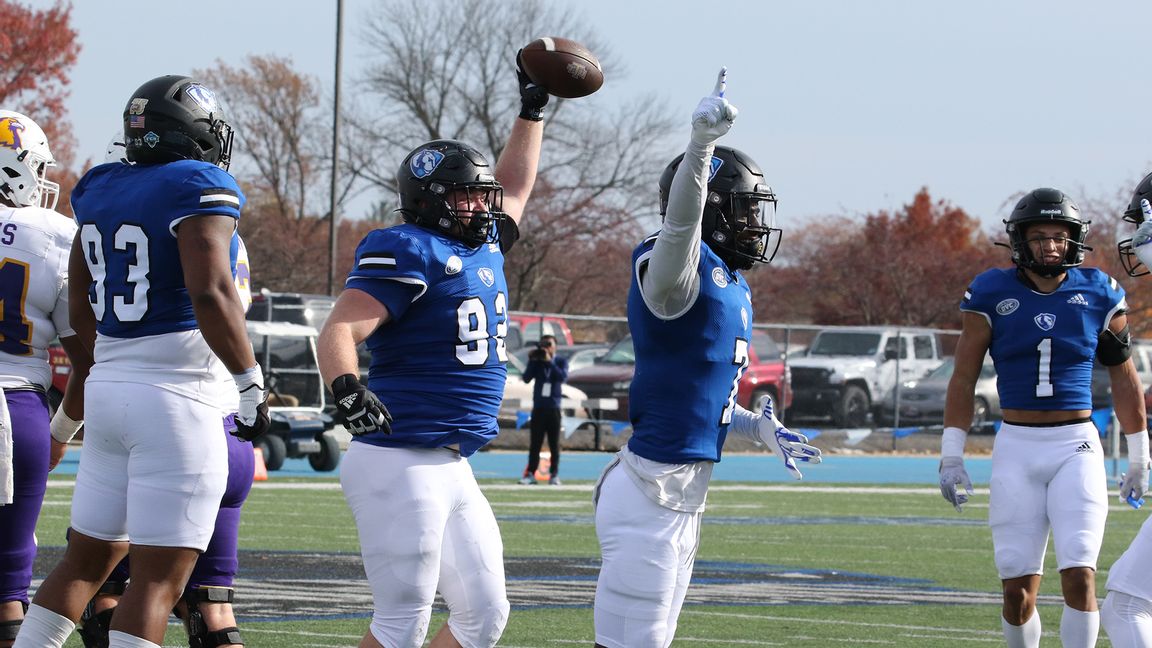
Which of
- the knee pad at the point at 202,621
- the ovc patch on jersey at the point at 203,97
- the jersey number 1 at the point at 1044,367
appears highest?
the ovc patch on jersey at the point at 203,97

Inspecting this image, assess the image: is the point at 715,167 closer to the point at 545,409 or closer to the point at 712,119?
the point at 712,119

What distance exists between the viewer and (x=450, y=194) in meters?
4.90

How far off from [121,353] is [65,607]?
806mm

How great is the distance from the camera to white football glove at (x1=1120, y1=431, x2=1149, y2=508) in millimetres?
6648

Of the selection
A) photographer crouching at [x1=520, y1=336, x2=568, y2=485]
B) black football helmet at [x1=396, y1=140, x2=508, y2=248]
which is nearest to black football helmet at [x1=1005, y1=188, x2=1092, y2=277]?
black football helmet at [x1=396, y1=140, x2=508, y2=248]

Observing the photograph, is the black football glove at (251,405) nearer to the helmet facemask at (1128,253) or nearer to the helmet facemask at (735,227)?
the helmet facemask at (735,227)

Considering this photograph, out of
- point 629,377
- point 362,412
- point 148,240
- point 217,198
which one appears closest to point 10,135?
point 148,240

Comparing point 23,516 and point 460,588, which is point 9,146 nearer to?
point 23,516

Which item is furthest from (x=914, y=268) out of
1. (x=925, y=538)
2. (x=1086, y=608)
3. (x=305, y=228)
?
(x=1086, y=608)

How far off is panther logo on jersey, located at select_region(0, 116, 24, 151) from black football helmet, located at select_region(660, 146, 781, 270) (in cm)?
247

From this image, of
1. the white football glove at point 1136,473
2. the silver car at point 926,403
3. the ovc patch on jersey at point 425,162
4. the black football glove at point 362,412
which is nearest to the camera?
the black football glove at point 362,412

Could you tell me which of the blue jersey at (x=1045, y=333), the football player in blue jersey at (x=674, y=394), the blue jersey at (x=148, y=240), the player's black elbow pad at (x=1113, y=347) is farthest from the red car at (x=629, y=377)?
the blue jersey at (x=148, y=240)

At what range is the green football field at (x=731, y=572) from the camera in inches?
306

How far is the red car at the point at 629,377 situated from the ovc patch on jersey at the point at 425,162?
58.1 ft
